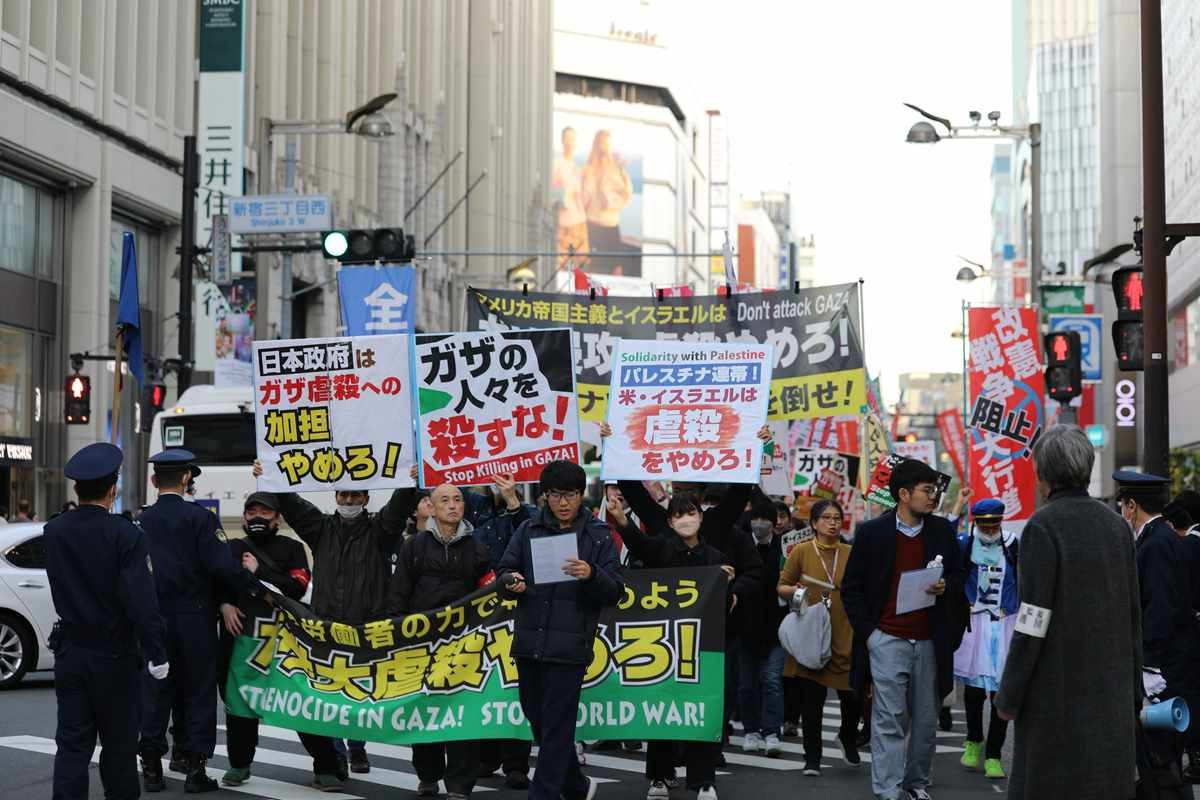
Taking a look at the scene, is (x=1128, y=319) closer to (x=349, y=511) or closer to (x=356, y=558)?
(x=349, y=511)

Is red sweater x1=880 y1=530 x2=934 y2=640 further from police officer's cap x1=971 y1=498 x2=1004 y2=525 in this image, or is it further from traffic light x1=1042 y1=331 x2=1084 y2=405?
traffic light x1=1042 y1=331 x2=1084 y2=405

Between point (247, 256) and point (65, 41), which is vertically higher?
point (65, 41)

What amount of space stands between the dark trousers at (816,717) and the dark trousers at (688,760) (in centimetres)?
130

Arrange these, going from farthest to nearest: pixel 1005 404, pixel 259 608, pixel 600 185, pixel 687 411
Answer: pixel 600 185, pixel 1005 404, pixel 687 411, pixel 259 608

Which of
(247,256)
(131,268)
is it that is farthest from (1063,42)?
(131,268)

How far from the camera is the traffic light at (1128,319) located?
654 inches

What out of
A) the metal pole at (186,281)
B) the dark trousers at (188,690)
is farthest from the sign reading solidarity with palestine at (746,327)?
the metal pole at (186,281)

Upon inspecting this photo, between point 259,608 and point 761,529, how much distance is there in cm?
443

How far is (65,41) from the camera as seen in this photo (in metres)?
31.9

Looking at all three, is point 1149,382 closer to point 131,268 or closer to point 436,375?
point 436,375

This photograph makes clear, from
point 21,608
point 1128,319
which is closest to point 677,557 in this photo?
point 1128,319

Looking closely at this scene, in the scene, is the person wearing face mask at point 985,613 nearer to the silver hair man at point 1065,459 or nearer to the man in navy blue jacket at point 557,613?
the man in navy blue jacket at point 557,613

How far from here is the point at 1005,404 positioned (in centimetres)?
1994

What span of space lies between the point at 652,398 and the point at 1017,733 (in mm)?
5483
